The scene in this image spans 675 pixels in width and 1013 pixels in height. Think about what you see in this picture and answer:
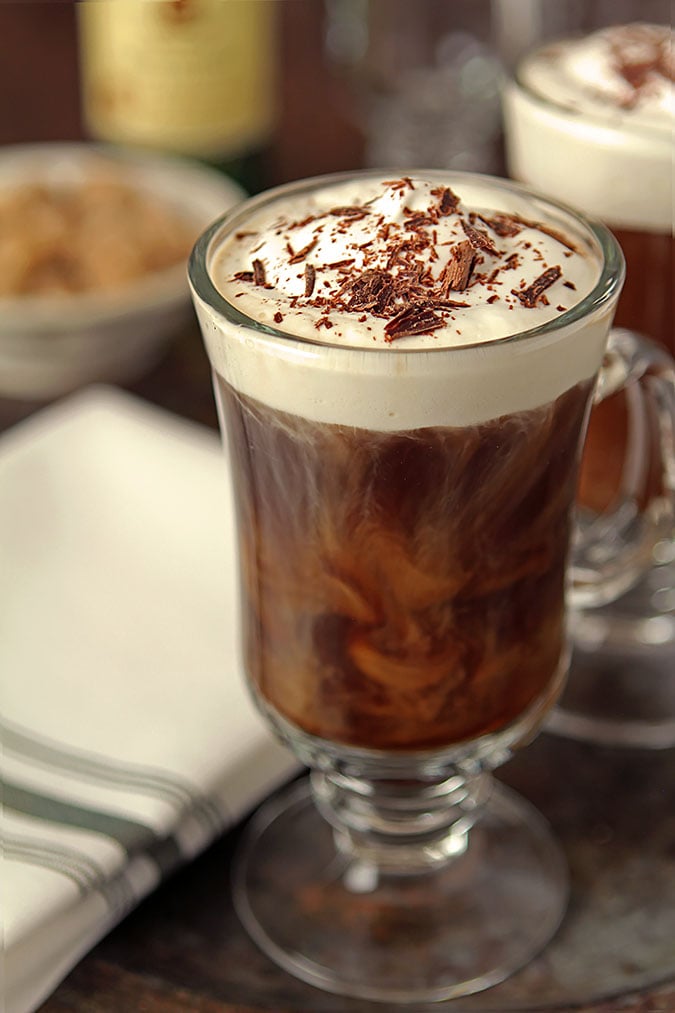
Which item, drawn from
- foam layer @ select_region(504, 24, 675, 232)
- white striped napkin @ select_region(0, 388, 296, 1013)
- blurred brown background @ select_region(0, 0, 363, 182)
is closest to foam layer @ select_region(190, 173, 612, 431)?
foam layer @ select_region(504, 24, 675, 232)

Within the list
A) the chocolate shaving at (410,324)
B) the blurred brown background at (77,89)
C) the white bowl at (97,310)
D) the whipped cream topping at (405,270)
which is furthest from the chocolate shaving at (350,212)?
the blurred brown background at (77,89)

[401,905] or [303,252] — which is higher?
[303,252]

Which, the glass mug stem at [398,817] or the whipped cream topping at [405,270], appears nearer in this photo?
the whipped cream topping at [405,270]

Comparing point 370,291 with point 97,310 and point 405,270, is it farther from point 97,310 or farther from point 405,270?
point 97,310

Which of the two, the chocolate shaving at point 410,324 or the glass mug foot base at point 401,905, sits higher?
the chocolate shaving at point 410,324

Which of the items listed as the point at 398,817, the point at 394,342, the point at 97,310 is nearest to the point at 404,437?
the point at 394,342

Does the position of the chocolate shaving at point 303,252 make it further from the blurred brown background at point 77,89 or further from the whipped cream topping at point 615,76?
the blurred brown background at point 77,89

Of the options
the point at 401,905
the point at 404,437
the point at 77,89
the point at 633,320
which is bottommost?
the point at 401,905

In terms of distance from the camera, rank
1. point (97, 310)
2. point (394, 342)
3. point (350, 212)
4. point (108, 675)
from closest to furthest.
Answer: point (394, 342) → point (350, 212) → point (108, 675) → point (97, 310)

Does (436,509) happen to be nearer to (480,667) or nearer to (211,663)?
(480,667)
